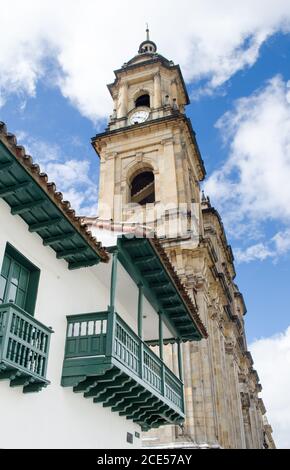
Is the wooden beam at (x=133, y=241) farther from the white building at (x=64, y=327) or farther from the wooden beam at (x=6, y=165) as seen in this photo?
the wooden beam at (x=6, y=165)

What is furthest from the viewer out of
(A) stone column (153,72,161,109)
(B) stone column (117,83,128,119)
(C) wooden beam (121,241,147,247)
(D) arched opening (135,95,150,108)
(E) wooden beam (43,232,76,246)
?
(D) arched opening (135,95,150,108)

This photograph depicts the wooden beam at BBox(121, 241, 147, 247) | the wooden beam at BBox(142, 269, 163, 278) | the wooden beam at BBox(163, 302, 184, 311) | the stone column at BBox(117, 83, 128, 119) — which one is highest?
the stone column at BBox(117, 83, 128, 119)

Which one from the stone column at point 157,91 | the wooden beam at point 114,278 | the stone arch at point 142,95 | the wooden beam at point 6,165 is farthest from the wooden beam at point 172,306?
the stone arch at point 142,95

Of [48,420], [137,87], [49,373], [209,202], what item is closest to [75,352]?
[49,373]

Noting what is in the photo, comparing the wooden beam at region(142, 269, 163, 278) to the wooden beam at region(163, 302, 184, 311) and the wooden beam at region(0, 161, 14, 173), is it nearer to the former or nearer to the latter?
the wooden beam at region(163, 302, 184, 311)

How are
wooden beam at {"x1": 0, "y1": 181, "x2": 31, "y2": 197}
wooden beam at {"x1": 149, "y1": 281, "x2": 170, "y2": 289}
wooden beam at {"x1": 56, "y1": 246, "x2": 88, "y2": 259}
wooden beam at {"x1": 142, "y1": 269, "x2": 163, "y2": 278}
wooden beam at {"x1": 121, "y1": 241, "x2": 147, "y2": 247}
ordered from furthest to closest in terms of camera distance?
wooden beam at {"x1": 149, "y1": 281, "x2": 170, "y2": 289} < wooden beam at {"x1": 142, "y1": 269, "x2": 163, "y2": 278} < wooden beam at {"x1": 121, "y1": 241, "x2": 147, "y2": 247} < wooden beam at {"x1": 56, "y1": 246, "x2": 88, "y2": 259} < wooden beam at {"x1": 0, "y1": 181, "x2": 31, "y2": 197}

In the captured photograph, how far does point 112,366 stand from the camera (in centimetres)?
829

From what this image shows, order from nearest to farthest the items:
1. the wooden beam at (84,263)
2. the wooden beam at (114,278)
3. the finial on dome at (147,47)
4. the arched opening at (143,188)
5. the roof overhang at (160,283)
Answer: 1. the wooden beam at (114,278)
2. the wooden beam at (84,263)
3. the roof overhang at (160,283)
4. the arched opening at (143,188)
5. the finial on dome at (147,47)

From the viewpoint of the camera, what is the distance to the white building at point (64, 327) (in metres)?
7.25

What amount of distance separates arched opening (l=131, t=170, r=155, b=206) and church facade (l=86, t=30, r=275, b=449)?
6 cm

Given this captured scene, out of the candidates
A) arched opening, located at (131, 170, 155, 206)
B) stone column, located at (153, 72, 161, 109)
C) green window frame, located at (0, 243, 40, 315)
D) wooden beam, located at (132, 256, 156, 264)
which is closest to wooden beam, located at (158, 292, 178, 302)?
wooden beam, located at (132, 256, 156, 264)

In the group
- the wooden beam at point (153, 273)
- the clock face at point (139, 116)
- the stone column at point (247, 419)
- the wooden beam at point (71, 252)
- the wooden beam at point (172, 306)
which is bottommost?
the wooden beam at point (71, 252)

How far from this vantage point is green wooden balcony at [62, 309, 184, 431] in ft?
28.0
